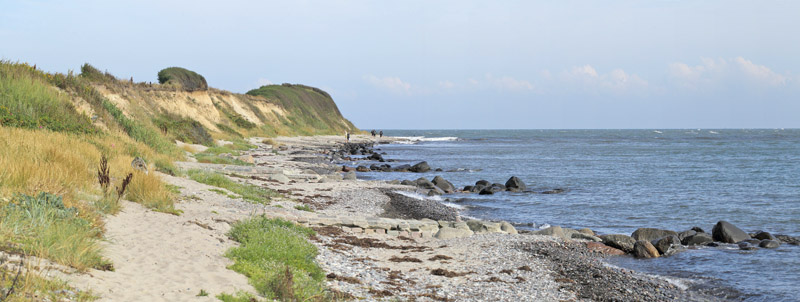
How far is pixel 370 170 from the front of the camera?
4166 cm

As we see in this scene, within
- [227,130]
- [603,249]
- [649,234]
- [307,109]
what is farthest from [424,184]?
[307,109]

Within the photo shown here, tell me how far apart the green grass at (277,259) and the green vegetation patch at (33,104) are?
9.62 metres

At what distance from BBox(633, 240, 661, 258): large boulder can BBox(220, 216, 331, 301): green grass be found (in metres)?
8.43

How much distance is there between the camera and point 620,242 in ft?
51.6

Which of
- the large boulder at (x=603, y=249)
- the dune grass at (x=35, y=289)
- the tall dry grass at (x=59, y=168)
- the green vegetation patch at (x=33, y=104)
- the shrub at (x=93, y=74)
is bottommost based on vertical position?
the large boulder at (x=603, y=249)

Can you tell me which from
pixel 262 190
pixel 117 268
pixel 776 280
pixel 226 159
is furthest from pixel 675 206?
pixel 117 268

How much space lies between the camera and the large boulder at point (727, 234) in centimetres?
1689

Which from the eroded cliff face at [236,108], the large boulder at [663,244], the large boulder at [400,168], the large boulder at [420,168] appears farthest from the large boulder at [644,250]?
the large boulder at [400,168]

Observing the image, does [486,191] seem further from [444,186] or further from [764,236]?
[764,236]

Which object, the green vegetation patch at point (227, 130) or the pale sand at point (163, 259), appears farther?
the green vegetation patch at point (227, 130)

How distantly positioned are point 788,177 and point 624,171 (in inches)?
405

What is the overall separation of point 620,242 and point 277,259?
9.92 m

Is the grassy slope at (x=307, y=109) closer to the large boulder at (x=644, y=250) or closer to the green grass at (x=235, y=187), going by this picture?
the green grass at (x=235, y=187)

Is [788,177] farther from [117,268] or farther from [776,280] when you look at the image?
[117,268]
